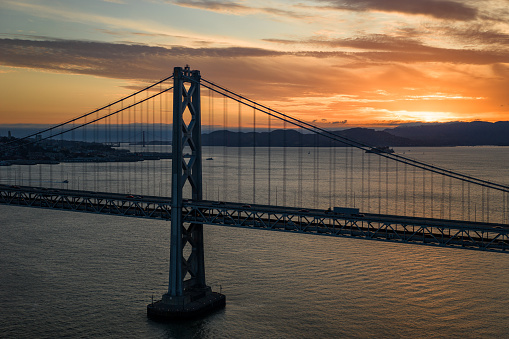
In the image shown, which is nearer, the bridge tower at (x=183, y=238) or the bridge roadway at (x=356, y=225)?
the bridge roadway at (x=356, y=225)

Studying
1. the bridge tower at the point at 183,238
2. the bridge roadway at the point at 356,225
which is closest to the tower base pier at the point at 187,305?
the bridge tower at the point at 183,238

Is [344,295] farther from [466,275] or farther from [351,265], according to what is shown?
[466,275]

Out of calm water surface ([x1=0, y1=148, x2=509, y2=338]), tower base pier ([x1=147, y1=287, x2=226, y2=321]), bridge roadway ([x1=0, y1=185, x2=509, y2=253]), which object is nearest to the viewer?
bridge roadway ([x1=0, y1=185, x2=509, y2=253])

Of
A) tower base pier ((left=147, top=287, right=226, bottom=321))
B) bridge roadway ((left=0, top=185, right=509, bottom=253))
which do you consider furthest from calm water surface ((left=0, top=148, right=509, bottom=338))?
bridge roadway ((left=0, top=185, right=509, bottom=253))

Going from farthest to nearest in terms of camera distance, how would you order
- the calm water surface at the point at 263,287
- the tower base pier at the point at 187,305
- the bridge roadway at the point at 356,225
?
the tower base pier at the point at 187,305
the calm water surface at the point at 263,287
the bridge roadway at the point at 356,225

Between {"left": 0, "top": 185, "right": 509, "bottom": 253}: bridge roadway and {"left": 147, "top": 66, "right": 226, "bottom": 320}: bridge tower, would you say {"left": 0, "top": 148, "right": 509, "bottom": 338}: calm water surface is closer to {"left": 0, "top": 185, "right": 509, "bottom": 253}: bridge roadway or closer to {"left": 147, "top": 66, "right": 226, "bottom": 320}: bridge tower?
{"left": 147, "top": 66, "right": 226, "bottom": 320}: bridge tower

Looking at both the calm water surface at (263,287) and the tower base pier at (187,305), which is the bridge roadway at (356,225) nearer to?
the tower base pier at (187,305)

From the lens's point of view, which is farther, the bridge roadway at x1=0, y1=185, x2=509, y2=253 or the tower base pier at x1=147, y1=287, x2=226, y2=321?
the tower base pier at x1=147, y1=287, x2=226, y2=321

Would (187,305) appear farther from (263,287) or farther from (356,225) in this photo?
(356,225)
